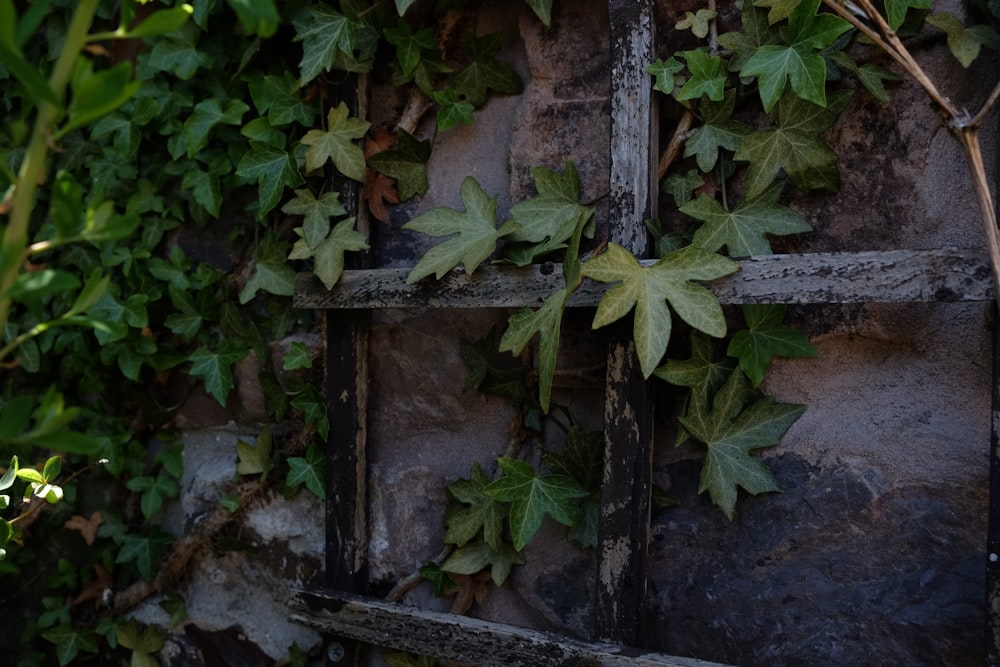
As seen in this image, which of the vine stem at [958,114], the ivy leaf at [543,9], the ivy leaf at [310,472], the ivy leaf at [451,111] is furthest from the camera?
the ivy leaf at [310,472]

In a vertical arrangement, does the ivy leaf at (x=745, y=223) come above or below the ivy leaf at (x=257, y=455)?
above

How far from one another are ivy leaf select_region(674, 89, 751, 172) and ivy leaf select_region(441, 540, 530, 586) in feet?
2.35

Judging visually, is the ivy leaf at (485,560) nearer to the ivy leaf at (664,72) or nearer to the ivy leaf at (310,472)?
the ivy leaf at (310,472)

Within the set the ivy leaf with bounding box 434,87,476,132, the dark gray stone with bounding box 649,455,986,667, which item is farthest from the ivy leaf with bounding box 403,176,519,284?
the dark gray stone with bounding box 649,455,986,667

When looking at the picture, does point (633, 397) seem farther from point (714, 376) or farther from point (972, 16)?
point (972, 16)

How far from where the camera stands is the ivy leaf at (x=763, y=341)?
1.34 metres

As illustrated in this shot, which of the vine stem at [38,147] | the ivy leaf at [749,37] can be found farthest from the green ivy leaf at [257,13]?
the ivy leaf at [749,37]

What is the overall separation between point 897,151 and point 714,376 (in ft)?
1.40

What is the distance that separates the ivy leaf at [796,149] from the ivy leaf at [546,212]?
266 mm

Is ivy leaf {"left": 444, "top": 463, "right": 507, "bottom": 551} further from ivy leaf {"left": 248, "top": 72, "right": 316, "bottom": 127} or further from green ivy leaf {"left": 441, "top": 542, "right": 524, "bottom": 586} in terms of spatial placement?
ivy leaf {"left": 248, "top": 72, "right": 316, "bottom": 127}

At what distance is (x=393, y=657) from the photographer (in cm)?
163

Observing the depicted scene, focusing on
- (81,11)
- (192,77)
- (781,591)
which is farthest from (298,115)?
(781,591)

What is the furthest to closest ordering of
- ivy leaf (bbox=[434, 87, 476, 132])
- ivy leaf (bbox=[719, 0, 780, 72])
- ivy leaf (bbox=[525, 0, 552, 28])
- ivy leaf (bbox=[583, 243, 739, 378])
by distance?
ivy leaf (bbox=[434, 87, 476, 132]) < ivy leaf (bbox=[525, 0, 552, 28]) < ivy leaf (bbox=[719, 0, 780, 72]) < ivy leaf (bbox=[583, 243, 739, 378])

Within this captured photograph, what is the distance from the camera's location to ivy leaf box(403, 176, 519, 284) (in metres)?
1.44
